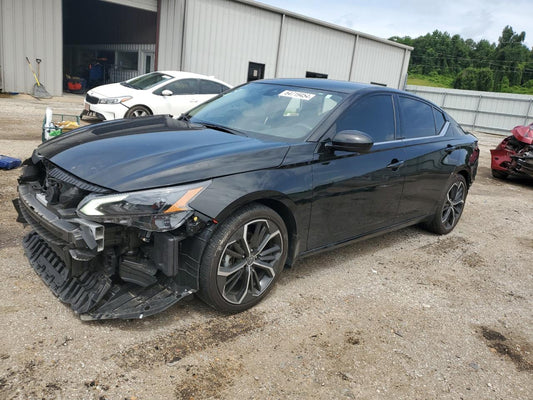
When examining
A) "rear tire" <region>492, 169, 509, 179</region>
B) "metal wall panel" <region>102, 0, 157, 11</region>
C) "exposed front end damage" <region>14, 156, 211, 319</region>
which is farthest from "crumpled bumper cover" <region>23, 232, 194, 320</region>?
"metal wall panel" <region>102, 0, 157, 11</region>

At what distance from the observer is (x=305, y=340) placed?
292 cm

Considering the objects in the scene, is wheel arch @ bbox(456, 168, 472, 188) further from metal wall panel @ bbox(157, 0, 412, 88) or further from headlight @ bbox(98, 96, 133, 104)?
metal wall panel @ bbox(157, 0, 412, 88)

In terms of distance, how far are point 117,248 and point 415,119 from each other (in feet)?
10.9

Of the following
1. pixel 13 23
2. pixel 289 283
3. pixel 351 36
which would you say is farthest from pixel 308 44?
pixel 289 283

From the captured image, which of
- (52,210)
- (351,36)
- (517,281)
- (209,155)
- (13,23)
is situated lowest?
(517,281)

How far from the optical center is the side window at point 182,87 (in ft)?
36.4

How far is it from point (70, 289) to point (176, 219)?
2.89 ft

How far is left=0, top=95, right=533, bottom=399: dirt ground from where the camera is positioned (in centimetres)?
240

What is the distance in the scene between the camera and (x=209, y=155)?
296 centimetres

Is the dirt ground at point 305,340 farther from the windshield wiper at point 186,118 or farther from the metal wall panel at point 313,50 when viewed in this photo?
the metal wall panel at point 313,50

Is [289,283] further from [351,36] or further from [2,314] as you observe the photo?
[351,36]

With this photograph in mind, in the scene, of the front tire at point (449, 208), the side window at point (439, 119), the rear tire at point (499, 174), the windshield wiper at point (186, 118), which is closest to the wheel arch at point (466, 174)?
the front tire at point (449, 208)

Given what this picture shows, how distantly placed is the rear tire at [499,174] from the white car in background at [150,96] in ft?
23.2

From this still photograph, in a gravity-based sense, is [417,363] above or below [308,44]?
below
